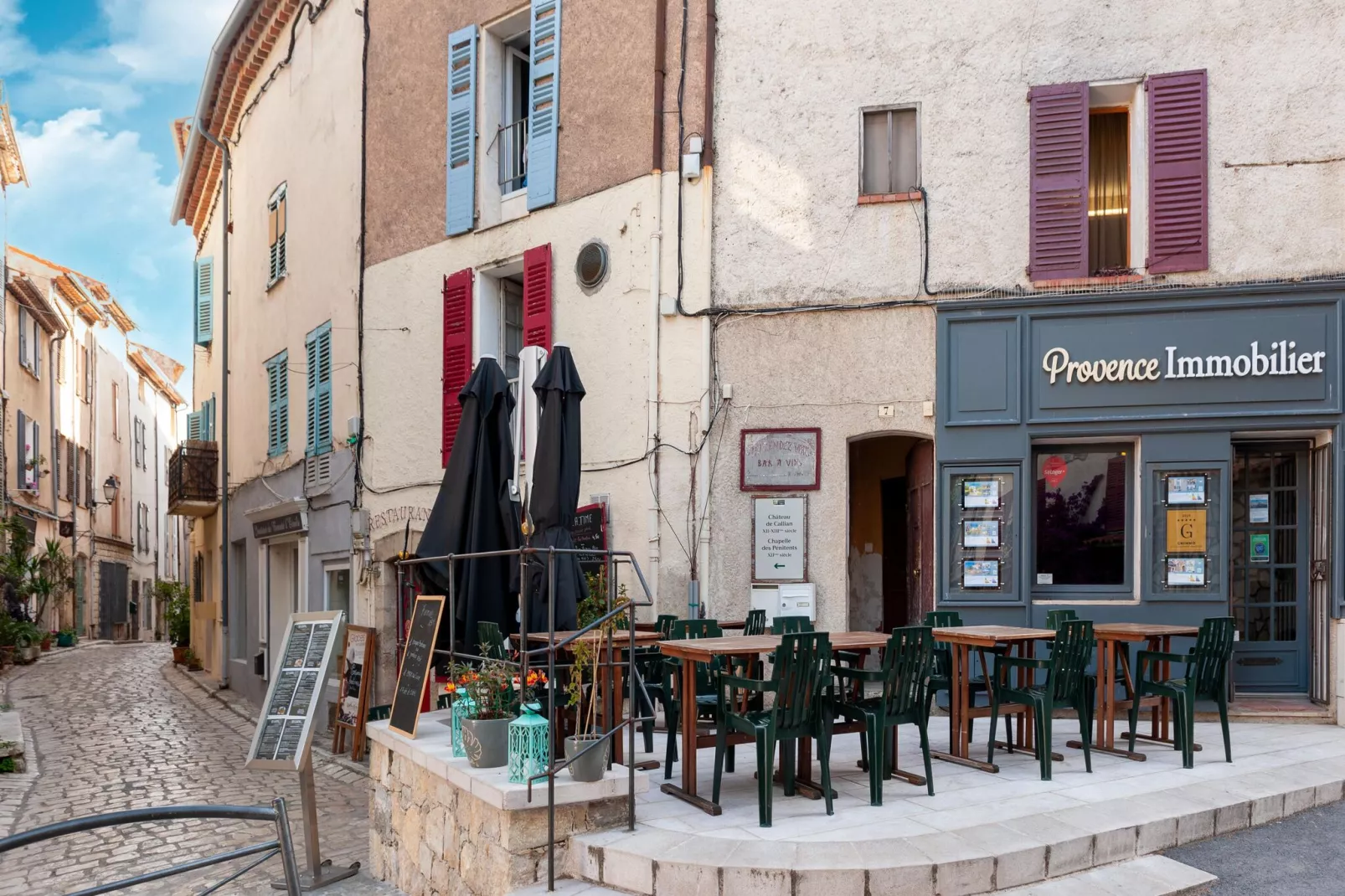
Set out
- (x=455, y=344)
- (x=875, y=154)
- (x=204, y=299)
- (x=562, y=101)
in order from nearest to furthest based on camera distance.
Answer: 1. (x=875, y=154)
2. (x=562, y=101)
3. (x=455, y=344)
4. (x=204, y=299)

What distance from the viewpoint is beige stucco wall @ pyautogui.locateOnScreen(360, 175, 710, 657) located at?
382 inches

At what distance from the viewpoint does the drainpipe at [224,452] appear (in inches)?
745

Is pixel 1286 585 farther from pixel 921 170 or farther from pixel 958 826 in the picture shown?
pixel 958 826

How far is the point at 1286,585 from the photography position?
9.13 meters

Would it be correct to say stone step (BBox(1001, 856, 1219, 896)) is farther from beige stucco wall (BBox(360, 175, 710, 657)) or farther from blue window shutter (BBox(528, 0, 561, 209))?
blue window shutter (BBox(528, 0, 561, 209))

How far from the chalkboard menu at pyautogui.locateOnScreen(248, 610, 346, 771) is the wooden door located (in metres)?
4.93

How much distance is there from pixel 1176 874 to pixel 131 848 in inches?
270

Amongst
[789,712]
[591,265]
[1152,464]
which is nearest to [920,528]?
[1152,464]

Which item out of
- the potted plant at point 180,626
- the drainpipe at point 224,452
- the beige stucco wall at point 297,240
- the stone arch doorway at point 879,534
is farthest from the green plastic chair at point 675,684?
the potted plant at point 180,626

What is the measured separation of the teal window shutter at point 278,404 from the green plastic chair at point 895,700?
40.2 ft

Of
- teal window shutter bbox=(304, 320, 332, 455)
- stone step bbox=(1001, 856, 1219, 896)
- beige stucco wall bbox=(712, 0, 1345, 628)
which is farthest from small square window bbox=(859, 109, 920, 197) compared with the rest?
teal window shutter bbox=(304, 320, 332, 455)

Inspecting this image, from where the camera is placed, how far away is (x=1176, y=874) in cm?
507

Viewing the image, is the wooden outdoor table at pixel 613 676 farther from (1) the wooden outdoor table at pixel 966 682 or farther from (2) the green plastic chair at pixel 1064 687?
(2) the green plastic chair at pixel 1064 687

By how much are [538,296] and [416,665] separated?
17.0ft
